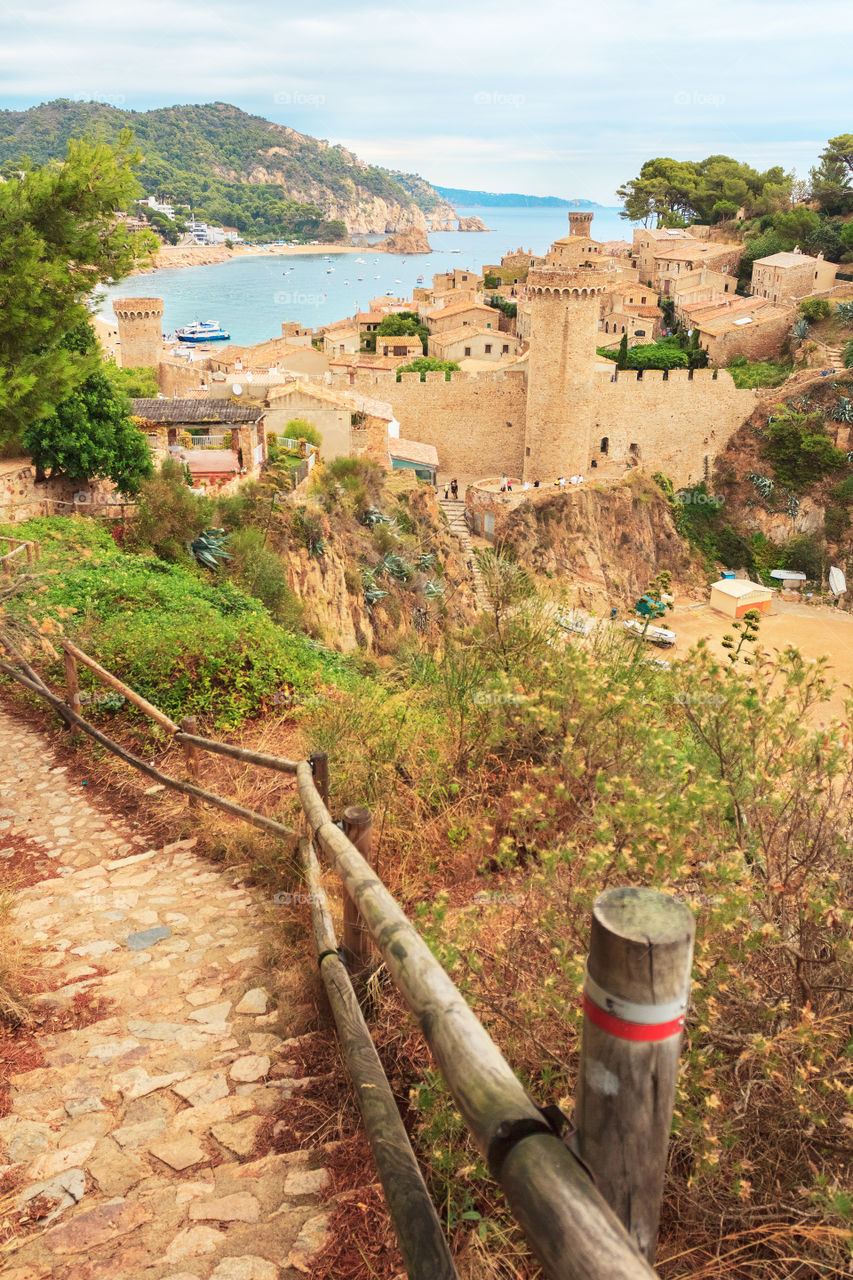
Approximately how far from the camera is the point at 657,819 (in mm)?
2598

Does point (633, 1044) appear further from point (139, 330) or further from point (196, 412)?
point (139, 330)

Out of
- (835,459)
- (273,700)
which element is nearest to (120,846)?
(273,700)

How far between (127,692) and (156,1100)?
11.8 feet

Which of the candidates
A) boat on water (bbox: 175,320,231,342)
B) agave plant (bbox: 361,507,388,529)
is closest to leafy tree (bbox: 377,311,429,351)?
agave plant (bbox: 361,507,388,529)

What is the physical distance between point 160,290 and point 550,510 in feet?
355

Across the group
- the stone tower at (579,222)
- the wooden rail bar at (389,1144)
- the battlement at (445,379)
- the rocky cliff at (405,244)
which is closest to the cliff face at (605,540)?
the battlement at (445,379)

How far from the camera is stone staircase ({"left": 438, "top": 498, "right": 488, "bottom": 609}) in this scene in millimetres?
24659

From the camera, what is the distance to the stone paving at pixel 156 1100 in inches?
90.6

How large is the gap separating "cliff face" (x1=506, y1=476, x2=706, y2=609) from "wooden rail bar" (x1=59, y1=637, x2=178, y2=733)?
2210 centimetres

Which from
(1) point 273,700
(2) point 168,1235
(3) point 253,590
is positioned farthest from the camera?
(3) point 253,590

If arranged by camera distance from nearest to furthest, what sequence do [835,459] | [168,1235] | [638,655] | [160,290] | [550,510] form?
[168,1235], [638,655], [550,510], [835,459], [160,290]

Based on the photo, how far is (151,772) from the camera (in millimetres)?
5980

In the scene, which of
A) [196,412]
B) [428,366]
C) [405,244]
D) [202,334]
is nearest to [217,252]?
[405,244]

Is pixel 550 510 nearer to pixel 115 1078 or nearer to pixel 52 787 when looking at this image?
pixel 52 787
